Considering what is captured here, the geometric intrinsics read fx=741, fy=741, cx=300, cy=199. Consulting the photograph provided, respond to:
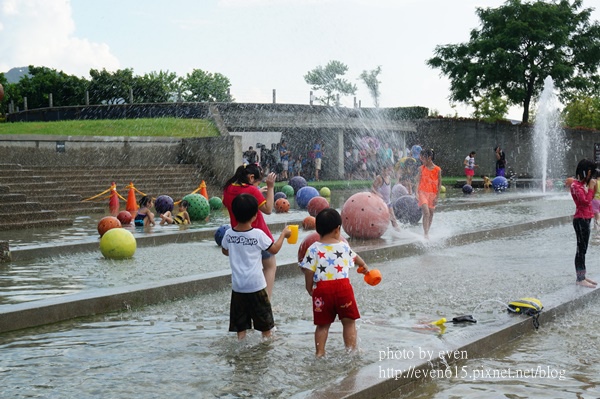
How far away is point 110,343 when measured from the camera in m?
6.37

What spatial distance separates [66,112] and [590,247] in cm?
3585

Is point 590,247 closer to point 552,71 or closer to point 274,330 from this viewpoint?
point 274,330

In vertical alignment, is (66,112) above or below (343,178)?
above

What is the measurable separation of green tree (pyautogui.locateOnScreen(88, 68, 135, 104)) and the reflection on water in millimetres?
57980

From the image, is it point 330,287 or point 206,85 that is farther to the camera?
point 206,85

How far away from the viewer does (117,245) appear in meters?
11.4

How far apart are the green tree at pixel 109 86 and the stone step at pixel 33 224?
48.6 meters

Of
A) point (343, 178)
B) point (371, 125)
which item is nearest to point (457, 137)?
point (371, 125)

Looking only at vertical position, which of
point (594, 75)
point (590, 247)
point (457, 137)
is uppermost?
point (594, 75)

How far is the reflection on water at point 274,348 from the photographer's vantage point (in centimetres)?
515

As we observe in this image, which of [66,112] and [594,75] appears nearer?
[66,112]

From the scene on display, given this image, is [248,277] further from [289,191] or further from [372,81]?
[372,81]

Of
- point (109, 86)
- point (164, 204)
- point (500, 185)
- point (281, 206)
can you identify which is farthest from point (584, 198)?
point (109, 86)

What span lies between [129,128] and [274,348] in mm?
30186
